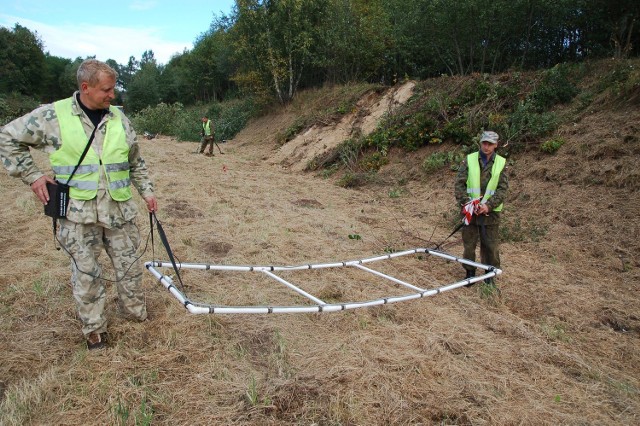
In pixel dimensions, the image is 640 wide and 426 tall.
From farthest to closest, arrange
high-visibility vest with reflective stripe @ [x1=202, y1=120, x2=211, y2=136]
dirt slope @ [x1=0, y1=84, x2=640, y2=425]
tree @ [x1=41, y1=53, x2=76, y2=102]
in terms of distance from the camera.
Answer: tree @ [x1=41, y1=53, x2=76, y2=102]
high-visibility vest with reflective stripe @ [x1=202, y1=120, x2=211, y2=136]
dirt slope @ [x1=0, y1=84, x2=640, y2=425]

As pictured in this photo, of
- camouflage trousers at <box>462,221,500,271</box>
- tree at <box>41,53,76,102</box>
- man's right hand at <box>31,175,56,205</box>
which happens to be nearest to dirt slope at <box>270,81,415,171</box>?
camouflage trousers at <box>462,221,500,271</box>

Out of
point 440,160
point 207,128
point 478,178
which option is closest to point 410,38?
point 440,160

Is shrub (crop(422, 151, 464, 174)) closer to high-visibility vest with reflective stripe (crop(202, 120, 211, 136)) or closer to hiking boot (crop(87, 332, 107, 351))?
hiking boot (crop(87, 332, 107, 351))

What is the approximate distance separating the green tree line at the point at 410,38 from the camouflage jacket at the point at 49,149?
13.6 metres

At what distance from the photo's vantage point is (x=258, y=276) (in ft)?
17.6

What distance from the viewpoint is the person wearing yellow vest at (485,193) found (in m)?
5.12

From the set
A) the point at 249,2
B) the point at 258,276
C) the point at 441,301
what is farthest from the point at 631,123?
the point at 249,2

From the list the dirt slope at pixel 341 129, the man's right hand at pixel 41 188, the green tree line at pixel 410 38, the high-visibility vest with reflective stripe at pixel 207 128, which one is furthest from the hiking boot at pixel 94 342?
the high-visibility vest with reflective stripe at pixel 207 128

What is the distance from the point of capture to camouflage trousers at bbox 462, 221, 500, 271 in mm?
5328

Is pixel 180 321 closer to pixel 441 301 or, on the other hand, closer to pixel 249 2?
pixel 441 301

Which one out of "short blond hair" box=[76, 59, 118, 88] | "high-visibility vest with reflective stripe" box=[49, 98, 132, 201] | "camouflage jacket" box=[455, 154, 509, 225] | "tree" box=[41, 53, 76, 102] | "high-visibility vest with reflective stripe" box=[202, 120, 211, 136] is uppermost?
Answer: "tree" box=[41, 53, 76, 102]

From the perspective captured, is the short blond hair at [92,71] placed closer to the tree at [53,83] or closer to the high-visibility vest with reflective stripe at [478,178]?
the high-visibility vest with reflective stripe at [478,178]

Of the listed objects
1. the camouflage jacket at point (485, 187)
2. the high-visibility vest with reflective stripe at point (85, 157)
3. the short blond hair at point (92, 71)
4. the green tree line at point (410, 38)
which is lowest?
the camouflage jacket at point (485, 187)

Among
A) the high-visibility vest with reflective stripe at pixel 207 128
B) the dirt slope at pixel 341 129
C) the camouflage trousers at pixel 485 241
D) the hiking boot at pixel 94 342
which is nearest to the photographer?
the hiking boot at pixel 94 342
